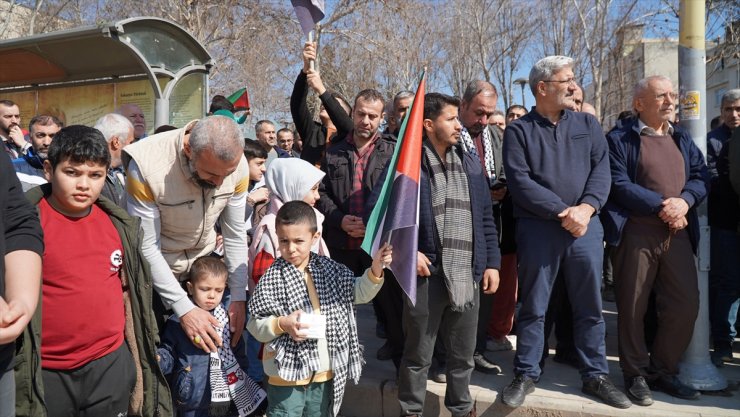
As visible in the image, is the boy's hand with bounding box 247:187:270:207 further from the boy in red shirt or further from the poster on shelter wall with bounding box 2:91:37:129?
the poster on shelter wall with bounding box 2:91:37:129

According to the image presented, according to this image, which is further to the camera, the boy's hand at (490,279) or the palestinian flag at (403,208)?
the boy's hand at (490,279)

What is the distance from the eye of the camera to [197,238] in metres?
3.83

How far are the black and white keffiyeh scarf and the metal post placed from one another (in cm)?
299

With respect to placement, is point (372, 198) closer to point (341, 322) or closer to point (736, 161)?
point (341, 322)

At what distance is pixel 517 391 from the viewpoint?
4.37 metres

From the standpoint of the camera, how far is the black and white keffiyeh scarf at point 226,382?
3898mm

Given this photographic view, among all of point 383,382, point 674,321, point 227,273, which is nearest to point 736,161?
point 674,321

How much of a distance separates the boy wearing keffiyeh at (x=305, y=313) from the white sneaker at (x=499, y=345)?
2277 mm

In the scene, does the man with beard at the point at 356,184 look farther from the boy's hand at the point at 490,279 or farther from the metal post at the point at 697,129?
the metal post at the point at 697,129

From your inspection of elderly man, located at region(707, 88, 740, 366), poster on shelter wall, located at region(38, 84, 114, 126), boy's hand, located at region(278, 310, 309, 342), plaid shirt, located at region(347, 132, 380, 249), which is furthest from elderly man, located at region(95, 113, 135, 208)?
poster on shelter wall, located at region(38, 84, 114, 126)

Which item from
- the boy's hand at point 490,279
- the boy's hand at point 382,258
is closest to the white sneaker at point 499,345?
the boy's hand at point 490,279

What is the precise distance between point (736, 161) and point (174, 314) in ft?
12.8

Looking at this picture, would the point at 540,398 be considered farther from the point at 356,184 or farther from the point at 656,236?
the point at 356,184

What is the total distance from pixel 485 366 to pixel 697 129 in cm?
233
